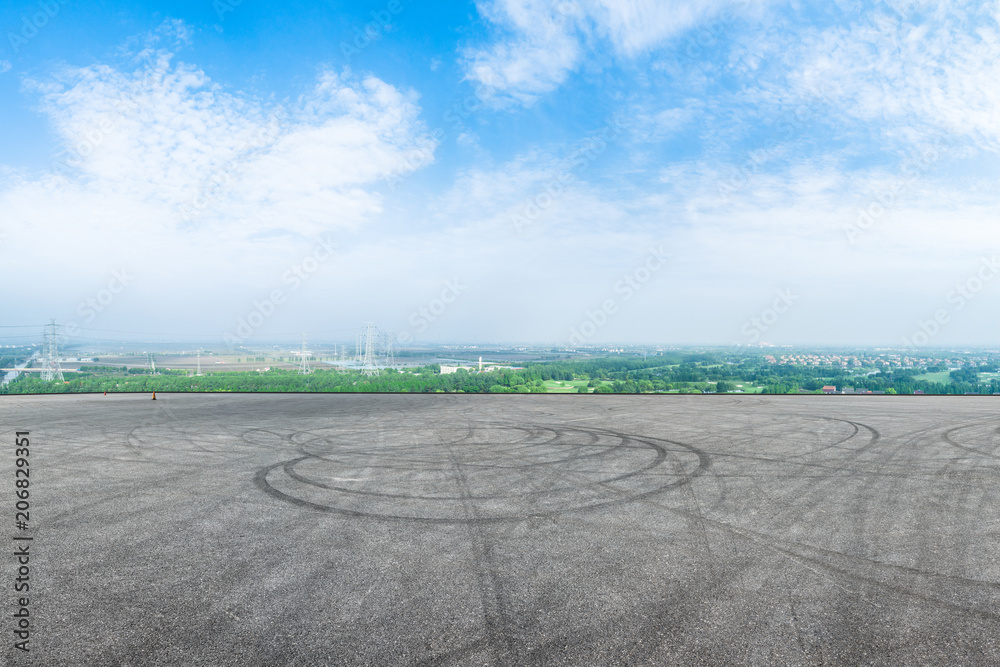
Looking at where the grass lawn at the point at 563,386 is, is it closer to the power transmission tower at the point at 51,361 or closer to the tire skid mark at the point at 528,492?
the tire skid mark at the point at 528,492

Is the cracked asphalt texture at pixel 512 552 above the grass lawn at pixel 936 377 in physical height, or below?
below

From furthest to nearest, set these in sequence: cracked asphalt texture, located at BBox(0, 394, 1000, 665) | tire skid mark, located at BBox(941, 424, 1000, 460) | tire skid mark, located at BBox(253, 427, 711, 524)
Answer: tire skid mark, located at BBox(941, 424, 1000, 460)
tire skid mark, located at BBox(253, 427, 711, 524)
cracked asphalt texture, located at BBox(0, 394, 1000, 665)

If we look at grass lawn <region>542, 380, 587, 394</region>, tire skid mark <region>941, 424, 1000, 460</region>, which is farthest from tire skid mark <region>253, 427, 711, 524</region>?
grass lawn <region>542, 380, 587, 394</region>

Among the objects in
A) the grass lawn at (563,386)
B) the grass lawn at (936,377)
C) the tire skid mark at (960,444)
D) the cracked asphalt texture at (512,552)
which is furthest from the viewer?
the grass lawn at (936,377)

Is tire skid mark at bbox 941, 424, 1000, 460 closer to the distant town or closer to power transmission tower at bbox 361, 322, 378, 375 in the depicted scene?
the distant town

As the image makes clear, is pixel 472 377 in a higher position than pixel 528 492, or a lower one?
higher

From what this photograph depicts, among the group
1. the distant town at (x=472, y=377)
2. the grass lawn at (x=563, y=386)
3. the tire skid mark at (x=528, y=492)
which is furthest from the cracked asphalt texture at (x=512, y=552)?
the distant town at (x=472, y=377)

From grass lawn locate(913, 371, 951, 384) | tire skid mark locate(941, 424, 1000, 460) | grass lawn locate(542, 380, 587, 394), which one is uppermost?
grass lawn locate(913, 371, 951, 384)

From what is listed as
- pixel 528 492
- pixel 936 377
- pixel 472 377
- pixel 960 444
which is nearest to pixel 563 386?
pixel 472 377

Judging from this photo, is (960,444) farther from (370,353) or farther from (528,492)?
(370,353)
